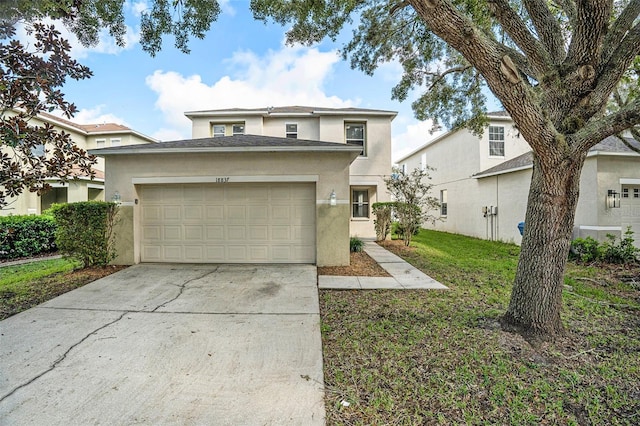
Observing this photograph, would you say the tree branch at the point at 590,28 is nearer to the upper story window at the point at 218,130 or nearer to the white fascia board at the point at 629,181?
the white fascia board at the point at 629,181

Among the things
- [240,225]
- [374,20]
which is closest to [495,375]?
[240,225]

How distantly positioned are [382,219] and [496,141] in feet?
25.4

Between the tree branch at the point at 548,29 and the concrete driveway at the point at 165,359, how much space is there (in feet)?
16.8

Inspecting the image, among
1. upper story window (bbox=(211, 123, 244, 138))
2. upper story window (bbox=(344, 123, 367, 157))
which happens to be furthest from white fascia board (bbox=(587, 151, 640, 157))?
upper story window (bbox=(211, 123, 244, 138))

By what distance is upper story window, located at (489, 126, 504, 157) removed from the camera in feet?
48.5

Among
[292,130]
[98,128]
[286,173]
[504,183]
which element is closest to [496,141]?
[504,183]

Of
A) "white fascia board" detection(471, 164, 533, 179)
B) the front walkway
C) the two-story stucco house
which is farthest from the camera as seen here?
"white fascia board" detection(471, 164, 533, 179)

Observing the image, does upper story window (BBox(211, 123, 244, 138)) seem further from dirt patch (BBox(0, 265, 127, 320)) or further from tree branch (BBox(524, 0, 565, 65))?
tree branch (BBox(524, 0, 565, 65))

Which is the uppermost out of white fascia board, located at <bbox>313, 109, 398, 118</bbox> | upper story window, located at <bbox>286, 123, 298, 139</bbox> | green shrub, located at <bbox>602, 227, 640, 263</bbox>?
white fascia board, located at <bbox>313, 109, 398, 118</bbox>

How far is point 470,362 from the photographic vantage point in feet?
10.4

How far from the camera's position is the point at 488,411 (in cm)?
247

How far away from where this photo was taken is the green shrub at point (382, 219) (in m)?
12.5

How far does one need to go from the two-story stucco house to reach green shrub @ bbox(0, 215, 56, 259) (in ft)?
16.5

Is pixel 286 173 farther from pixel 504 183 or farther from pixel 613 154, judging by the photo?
pixel 504 183
